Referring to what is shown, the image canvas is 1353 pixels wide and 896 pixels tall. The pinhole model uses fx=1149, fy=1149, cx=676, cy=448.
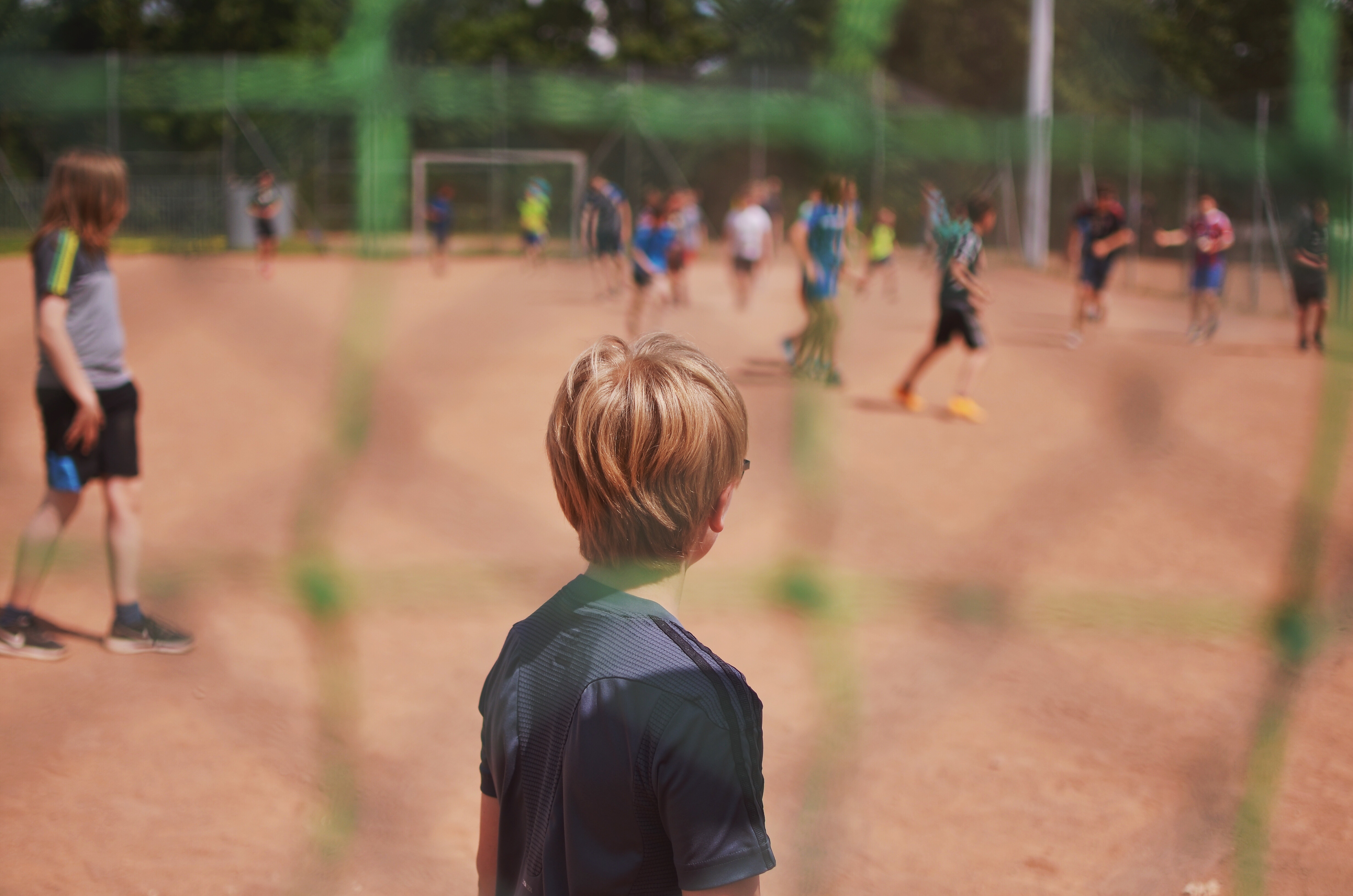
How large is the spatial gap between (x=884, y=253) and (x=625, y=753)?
12.7 feet

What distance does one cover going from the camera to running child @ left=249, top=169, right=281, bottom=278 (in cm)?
137

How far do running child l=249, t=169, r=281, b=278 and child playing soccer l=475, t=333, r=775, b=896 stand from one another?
749 millimetres

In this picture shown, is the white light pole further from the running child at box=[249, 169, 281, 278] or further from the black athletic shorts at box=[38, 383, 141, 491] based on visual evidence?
the black athletic shorts at box=[38, 383, 141, 491]

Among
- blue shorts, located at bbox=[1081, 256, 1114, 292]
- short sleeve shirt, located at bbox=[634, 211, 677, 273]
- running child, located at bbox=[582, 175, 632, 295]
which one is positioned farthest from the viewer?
short sleeve shirt, located at bbox=[634, 211, 677, 273]

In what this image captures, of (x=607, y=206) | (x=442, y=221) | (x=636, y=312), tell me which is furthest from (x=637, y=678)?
(x=442, y=221)

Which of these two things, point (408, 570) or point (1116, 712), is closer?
point (1116, 712)

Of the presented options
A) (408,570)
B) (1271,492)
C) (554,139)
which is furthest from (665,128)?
(554,139)

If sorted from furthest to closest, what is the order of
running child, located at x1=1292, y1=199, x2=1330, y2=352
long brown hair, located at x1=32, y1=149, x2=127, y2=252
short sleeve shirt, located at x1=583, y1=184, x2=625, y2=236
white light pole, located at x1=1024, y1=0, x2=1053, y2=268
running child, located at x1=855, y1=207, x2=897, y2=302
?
short sleeve shirt, located at x1=583, y1=184, x2=625, y2=236, running child, located at x1=855, y1=207, x2=897, y2=302, long brown hair, located at x1=32, y1=149, x2=127, y2=252, running child, located at x1=1292, y1=199, x2=1330, y2=352, white light pole, located at x1=1024, y1=0, x2=1053, y2=268

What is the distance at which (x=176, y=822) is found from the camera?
1.41 meters

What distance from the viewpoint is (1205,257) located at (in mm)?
3988

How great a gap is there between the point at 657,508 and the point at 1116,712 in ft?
4.39

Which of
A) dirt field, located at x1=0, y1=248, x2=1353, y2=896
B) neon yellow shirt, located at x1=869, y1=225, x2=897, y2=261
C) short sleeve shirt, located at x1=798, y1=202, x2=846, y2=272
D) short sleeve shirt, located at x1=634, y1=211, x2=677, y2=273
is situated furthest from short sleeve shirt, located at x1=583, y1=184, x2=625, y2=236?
neon yellow shirt, located at x1=869, y1=225, x2=897, y2=261

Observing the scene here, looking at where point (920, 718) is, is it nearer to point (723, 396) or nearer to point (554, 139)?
point (723, 396)

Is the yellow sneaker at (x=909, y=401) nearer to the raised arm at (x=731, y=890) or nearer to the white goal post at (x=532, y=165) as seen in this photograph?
the white goal post at (x=532, y=165)
